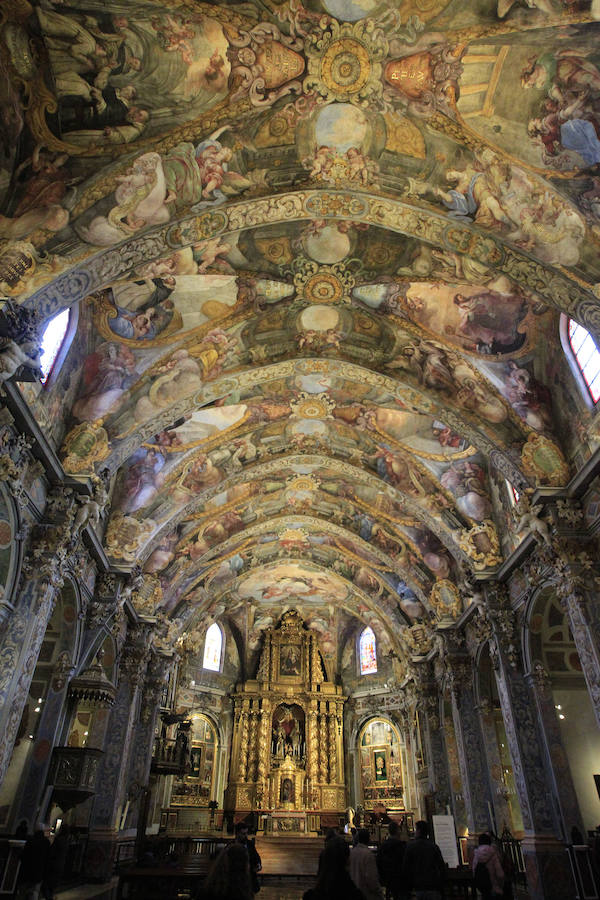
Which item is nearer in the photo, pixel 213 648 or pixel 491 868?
pixel 491 868

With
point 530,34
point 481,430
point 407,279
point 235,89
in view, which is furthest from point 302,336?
point 530,34

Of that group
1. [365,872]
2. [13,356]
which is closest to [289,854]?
[365,872]

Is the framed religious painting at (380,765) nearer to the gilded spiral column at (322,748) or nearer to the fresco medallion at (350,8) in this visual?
the gilded spiral column at (322,748)

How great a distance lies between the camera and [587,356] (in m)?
11.2

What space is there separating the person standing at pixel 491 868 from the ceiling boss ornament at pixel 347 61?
11.2 meters

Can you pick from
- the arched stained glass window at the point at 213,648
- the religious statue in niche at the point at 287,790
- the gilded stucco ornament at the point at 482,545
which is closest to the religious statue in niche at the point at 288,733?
the religious statue in niche at the point at 287,790

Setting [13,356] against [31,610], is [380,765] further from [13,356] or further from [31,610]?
[13,356]

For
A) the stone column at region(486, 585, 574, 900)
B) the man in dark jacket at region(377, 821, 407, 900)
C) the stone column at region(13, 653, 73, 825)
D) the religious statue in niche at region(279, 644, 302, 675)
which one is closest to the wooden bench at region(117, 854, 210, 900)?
the stone column at region(13, 653, 73, 825)

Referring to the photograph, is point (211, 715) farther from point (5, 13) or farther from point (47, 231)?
point (5, 13)

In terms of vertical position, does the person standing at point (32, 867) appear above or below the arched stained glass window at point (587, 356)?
below

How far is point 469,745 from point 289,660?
17300mm

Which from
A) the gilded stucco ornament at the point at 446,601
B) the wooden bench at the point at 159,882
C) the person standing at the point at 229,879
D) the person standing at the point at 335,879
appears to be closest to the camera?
the person standing at the point at 229,879

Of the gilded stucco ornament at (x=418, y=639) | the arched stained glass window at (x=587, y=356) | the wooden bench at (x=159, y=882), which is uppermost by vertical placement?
the arched stained glass window at (x=587, y=356)

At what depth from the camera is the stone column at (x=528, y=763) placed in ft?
37.6
